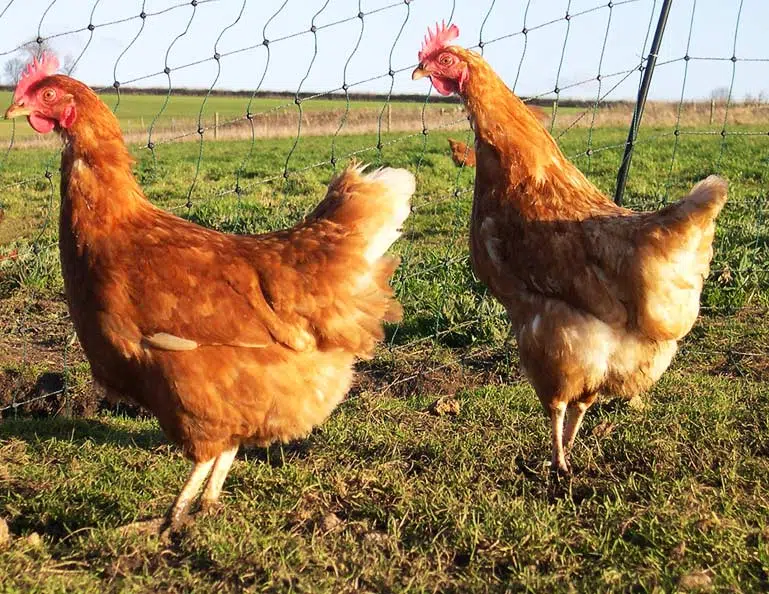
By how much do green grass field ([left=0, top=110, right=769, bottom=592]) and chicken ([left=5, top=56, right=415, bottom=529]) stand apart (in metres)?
0.33

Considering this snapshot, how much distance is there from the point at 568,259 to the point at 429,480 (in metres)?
1.08

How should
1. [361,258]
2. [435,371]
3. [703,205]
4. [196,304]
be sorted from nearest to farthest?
1. [196,304]
2. [703,205]
3. [361,258]
4. [435,371]

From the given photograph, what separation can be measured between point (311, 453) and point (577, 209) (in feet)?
5.23

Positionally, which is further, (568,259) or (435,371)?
Result: (435,371)

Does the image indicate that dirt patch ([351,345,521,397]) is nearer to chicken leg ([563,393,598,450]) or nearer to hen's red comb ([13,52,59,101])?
chicken leg ([563,393,598,450])

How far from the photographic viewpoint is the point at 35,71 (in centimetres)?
328

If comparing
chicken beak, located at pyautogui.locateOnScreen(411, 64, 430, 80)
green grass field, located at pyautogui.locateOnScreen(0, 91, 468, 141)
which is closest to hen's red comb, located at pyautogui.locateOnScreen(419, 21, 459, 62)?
chicken beak, located at pyautogui.locateOnScreen(411, 64, 430, 80)

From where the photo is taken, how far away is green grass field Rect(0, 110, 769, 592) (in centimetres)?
269

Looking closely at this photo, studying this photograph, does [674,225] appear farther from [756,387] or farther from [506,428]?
[756,387]

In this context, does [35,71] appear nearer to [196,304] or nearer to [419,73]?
[196,304]

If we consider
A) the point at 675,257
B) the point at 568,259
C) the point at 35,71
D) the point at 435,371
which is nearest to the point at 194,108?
the point at 435,371

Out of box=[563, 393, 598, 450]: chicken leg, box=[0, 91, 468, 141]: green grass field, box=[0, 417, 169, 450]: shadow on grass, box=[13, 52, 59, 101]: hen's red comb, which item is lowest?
box=[0, 417, 169, 450]: shadow on grass

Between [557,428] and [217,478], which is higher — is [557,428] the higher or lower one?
the higher one

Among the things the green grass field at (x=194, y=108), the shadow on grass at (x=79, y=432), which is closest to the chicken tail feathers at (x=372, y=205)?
the shadow on grass at (x=79, y=432)
